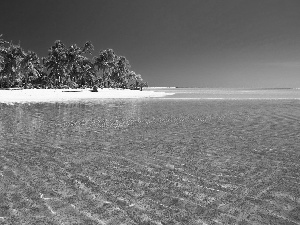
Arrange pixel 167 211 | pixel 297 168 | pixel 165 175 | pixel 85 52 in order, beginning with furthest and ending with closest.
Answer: pixel 85 52
pixel 297 168
pixel 165 175
pixel 167 211

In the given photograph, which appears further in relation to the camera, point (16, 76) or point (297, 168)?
point (16, 76)

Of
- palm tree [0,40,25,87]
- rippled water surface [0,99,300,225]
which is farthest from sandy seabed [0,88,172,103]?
rippled water surface [0,99,300,225]

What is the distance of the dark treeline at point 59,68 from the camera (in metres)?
72.9

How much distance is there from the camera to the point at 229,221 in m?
4.93

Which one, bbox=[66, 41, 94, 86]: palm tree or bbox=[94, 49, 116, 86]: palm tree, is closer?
bbox=[66, 41, 94, 86]: palm tree

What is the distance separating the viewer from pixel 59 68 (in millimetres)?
87500

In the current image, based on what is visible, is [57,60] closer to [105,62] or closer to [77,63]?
[77,63]

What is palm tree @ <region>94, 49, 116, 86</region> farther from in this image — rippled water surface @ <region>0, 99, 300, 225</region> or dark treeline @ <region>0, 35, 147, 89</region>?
rippled water surface @ <region>0, 99, 300, 225</region>

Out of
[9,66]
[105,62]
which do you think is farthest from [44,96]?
[105,62]

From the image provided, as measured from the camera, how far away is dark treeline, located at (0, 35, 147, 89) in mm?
72869

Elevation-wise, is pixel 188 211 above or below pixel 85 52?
below

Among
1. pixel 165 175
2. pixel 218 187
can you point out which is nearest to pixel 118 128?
pixel 165 175

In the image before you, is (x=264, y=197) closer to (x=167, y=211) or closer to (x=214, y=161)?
(x=167, y=211)

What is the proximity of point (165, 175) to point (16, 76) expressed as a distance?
Answer: 73737mm
